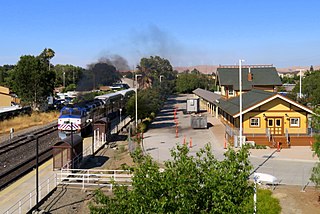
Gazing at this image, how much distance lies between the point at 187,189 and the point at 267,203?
1004cm

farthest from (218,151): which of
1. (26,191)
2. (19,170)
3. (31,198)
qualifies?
(31,198)

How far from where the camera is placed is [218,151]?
29719mm

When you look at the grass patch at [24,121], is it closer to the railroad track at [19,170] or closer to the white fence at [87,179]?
the railroad track at [19,170]

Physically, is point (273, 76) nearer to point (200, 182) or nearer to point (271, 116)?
point (271, 116)

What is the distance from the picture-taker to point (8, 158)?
26828mm

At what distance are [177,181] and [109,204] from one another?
62.6 inches

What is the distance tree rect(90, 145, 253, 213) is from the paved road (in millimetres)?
13804

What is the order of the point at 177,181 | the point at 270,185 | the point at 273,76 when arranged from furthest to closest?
the point at 273,76 → the point at 270,185 → the point at 177,181

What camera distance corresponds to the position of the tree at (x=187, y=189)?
24.8 feet

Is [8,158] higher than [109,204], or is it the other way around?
[109,204]

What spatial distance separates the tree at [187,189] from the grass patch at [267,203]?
7.22m

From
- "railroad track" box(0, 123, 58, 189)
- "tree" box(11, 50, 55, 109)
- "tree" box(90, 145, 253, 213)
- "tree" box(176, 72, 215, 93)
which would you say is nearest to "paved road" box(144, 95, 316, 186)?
"railroad track" box(0, 123, 58, 189)

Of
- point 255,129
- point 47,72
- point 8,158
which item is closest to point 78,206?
point 8,158

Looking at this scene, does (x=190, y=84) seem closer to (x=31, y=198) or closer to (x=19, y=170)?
(x=19, y=170)
